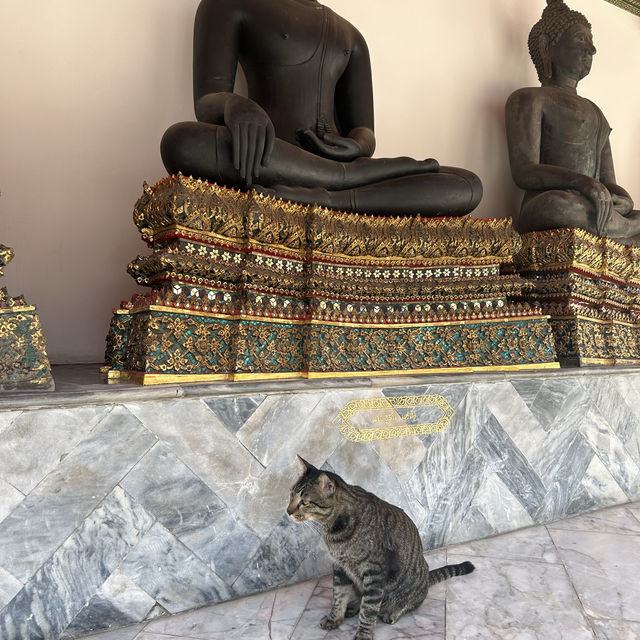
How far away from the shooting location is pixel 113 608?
1411 millimetres

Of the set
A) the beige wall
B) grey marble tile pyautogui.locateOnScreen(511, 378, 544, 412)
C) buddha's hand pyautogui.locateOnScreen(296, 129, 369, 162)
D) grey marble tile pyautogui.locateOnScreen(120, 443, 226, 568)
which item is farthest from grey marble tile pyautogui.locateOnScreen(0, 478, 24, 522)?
buddha's hand pyautogui.locateOnScreen(296, 129, 369, 162)

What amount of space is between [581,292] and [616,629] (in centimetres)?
165

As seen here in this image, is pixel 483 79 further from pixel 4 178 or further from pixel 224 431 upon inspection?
pixel 224 431

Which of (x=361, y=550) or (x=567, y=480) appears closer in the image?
(x=361, y=550)

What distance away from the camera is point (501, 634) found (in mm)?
1406

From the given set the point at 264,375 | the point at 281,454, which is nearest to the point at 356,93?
the point at 264,375

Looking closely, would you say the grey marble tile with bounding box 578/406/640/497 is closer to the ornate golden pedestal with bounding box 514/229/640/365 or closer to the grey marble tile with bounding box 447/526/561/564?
the ornate golden pedestal with bounding box 514/229/640/365

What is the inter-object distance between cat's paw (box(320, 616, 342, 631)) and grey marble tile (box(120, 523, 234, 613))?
0.29m

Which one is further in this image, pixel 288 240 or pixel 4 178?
pixel 4 178

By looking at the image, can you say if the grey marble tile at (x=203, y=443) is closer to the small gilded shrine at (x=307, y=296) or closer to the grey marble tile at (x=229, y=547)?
the grey marble tile at (x=229, y=547)

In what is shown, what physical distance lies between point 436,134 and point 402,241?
1.65 m

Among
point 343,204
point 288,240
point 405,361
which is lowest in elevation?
point 405,361

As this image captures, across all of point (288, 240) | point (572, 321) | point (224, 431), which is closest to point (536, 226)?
point (572, 321)

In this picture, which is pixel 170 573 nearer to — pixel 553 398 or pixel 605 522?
pixel 553 398
